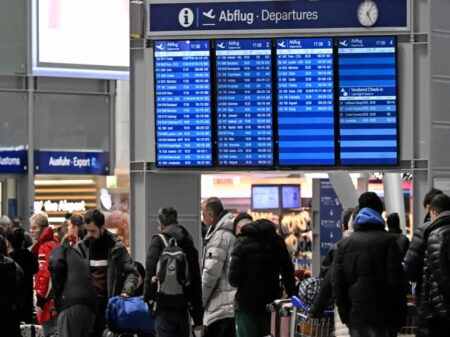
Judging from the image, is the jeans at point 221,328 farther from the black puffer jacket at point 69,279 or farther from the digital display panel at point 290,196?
the digital display panel at point 290,196

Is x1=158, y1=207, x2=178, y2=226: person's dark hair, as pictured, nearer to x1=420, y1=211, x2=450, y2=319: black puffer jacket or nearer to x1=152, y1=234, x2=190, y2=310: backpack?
x1=152, y1=234, x2=190, y2=310: backpack

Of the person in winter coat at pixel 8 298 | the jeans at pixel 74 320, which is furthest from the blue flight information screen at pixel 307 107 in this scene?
the person in winter coat at pixel 8 298

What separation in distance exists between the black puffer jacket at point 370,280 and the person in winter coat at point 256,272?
1.76m

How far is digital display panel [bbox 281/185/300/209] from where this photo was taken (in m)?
29.5

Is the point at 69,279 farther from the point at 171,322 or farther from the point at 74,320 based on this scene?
the point at 171,322

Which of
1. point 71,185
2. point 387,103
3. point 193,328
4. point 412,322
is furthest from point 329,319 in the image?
point 71,185

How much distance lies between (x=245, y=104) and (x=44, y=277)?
2812mm

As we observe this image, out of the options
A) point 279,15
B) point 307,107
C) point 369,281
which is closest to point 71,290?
point 369,281

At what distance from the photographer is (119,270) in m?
12.1

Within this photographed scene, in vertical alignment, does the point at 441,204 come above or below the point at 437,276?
above

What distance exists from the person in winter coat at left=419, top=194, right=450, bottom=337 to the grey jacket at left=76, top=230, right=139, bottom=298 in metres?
3.11

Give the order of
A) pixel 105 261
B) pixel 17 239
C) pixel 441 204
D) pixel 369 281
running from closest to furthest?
pixel 369 281 < pixel 441 204 < pixel 105 261 < pixel 17 239

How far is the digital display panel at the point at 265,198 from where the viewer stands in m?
29.5

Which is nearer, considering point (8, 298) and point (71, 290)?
point (8, 298)
